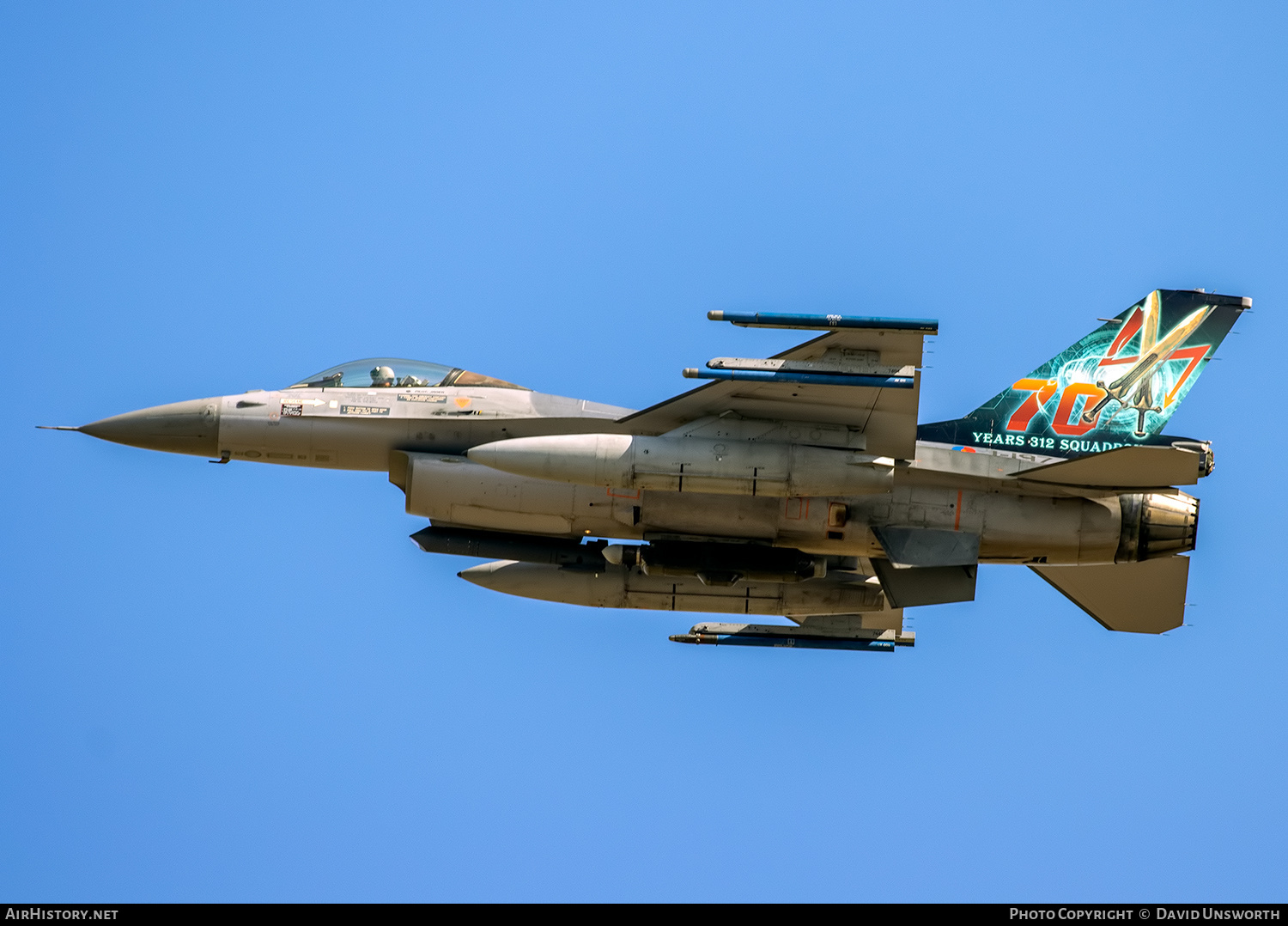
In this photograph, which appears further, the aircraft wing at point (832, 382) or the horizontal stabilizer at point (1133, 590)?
the horizontal stabilizer at point (1133, 590)

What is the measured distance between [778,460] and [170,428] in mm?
7386

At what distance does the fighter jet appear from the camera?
16.4 metres

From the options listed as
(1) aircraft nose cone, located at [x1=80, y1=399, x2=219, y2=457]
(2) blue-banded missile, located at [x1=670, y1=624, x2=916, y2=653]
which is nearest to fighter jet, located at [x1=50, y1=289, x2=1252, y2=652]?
(1) aircraft nose cone, located at [x1=80, y1=399, x2=219, y2=457]

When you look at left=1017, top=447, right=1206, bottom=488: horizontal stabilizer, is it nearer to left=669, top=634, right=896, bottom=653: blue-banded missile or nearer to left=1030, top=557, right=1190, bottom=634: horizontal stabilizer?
left=1030, top=557, right=1190, bottom=634: horizontal stabilizer

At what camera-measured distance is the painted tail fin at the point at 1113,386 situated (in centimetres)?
1878

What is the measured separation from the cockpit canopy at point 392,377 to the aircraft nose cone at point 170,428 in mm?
1122

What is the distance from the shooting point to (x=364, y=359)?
18.6m

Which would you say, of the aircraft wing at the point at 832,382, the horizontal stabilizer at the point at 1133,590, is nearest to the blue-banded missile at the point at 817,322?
the aircraft wing at the point at 832,382

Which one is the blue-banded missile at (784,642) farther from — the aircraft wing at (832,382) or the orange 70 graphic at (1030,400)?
the aircraft wing at (832,382)

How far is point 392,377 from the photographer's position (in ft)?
60.2

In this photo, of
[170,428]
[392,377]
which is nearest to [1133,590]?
[392,377]
